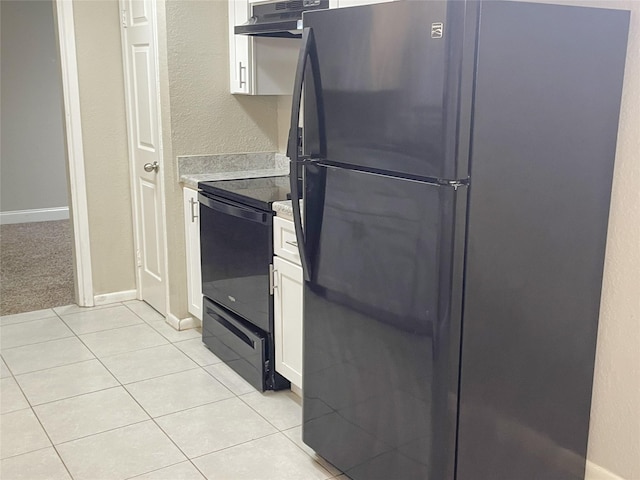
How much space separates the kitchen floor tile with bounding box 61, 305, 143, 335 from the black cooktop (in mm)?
1068

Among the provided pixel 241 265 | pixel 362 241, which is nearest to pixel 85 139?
pixel 241 265

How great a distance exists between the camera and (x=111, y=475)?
241 centimetres

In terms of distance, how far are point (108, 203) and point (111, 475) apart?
211 centimetres

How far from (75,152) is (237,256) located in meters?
1.49

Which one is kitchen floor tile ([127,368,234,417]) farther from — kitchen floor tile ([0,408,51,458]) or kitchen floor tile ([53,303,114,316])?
kitchen floor tile ([53,303,114,316])

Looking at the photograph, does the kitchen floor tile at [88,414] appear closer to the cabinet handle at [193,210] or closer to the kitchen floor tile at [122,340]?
the kitchen floor tile at [122,340]

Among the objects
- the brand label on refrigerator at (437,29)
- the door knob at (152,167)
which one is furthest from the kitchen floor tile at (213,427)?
the brand label on refrigerator at (437,29)

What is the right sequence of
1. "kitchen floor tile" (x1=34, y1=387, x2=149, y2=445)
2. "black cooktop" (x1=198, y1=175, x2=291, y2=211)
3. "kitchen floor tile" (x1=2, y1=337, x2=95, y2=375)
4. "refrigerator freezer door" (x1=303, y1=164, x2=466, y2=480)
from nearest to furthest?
"refrigerator freezer door" (x1=303, y1=164, x2=466, y2=480) < "kitchen floor tile" (x1=34, y1=387, x2=149, y2=445) < "black cooktop" (x1=198, y1=175, x2=291, y2=211) < "kitchen floor tile" (x1=2, y1=337, x2=95, y2=375)

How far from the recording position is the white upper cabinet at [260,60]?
343 cm

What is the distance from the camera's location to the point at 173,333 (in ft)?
12.4

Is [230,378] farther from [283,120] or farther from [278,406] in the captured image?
[283,120]

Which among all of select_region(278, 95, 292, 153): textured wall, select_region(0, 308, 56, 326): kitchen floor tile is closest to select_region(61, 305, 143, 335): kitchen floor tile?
select_region(0, 308, 56, 326): kitchen floor tile

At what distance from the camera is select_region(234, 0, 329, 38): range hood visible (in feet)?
9.30

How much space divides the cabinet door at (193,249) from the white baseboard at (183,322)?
7cm
